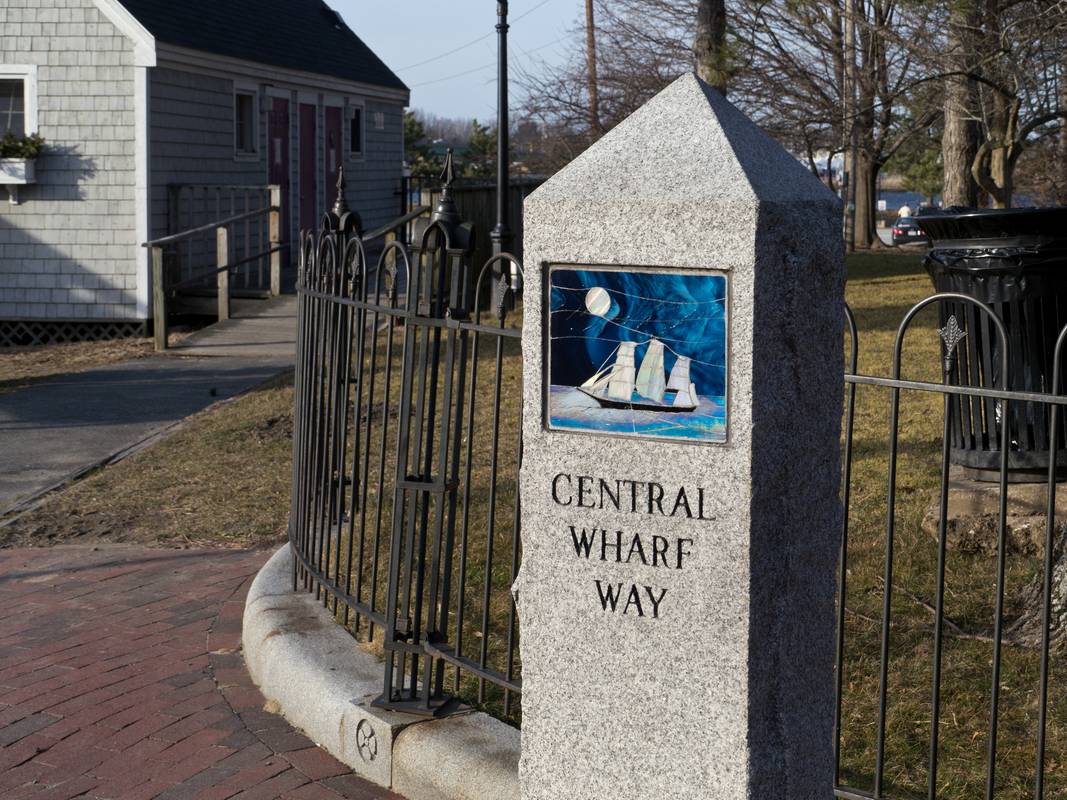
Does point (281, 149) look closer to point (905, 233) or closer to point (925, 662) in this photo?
point (925, 662)

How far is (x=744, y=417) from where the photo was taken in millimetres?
2771

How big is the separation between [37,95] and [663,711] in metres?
15.7

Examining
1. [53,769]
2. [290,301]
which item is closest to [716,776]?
[53,769]

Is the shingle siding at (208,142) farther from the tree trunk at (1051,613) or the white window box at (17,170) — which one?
the tree trunk at (1051,613)

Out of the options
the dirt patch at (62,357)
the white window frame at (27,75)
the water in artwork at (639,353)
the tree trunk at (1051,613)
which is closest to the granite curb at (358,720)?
the water in artwork at (639,353)

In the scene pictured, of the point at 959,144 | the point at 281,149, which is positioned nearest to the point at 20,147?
the point at 281,149

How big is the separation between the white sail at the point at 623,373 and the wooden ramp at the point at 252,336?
429 inches

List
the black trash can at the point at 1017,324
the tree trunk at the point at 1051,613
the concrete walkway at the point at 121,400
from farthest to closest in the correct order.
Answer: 1. the concrete walkway at the point at 121,400
2. the black trash can at the point at 1017,324
3. the tree trunk at the point at 1051,613

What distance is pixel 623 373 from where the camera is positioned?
2908 millimetres

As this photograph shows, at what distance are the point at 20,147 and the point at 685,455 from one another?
15.4 metres

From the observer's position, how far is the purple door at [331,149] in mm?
22980

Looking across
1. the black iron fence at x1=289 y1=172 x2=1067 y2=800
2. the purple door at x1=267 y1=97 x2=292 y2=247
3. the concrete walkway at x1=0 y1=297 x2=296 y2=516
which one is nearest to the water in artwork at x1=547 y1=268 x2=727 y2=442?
the black iron fence at x1=289 y1=172 x2=1067 y2=800

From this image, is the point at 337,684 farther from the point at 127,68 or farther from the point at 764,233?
the point at 127,68

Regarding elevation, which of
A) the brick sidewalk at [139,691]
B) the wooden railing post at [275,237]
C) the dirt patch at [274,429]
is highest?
the wooden railing post at [275,237]
